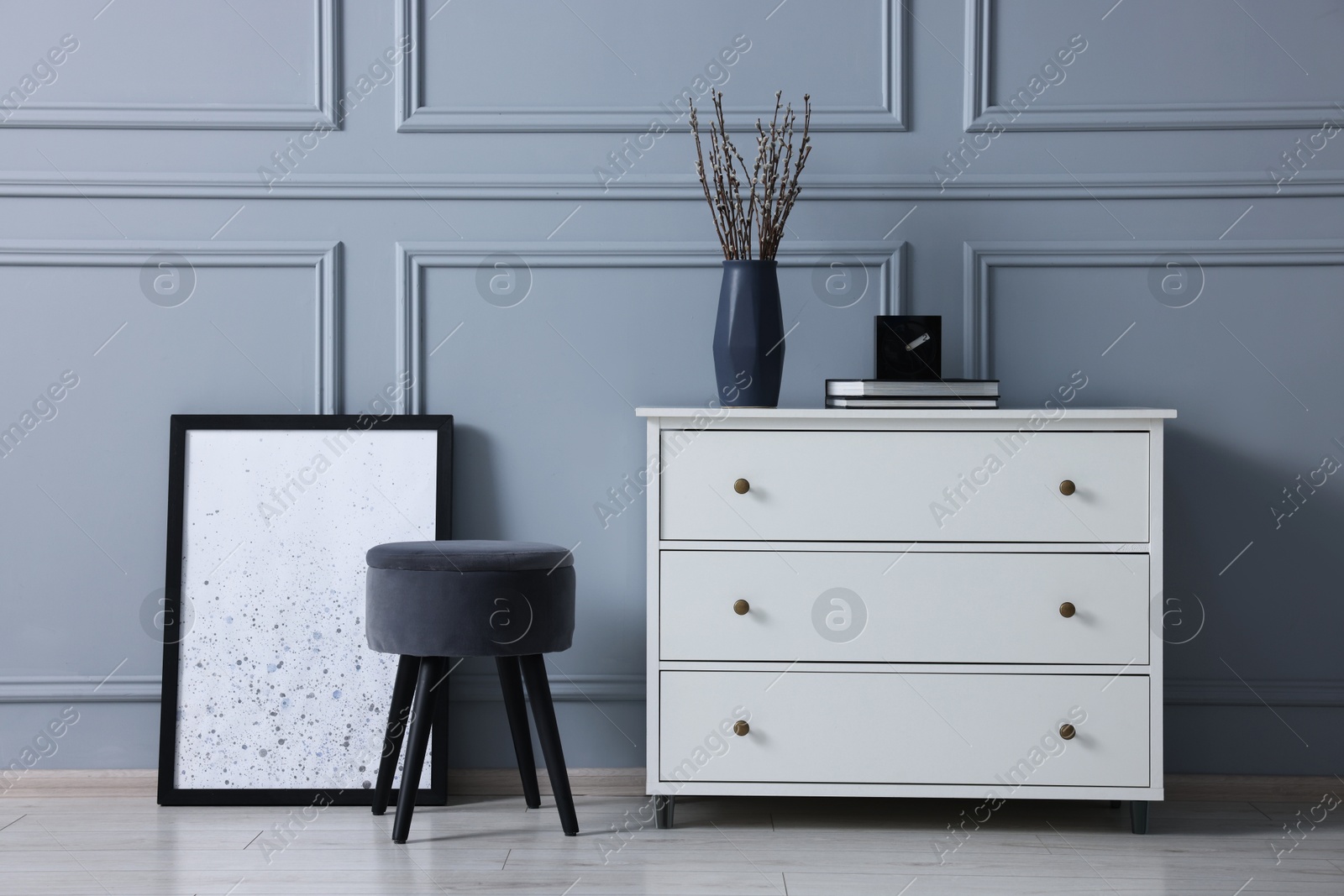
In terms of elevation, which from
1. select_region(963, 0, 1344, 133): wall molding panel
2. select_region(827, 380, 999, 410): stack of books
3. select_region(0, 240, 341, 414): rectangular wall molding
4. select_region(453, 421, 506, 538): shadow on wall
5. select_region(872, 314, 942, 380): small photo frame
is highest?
select_region(963, 0, 1344, 133): wall molding panel

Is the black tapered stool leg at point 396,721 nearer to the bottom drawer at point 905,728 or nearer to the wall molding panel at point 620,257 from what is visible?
the bottom drawer at point 905,728

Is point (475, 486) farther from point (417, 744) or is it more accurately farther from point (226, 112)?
point (226, 112)

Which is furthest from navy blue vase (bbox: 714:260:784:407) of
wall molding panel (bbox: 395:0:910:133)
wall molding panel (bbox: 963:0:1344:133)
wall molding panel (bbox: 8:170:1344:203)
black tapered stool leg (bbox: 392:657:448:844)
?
black tapered stool leg (bbox: 392:657:448:844)

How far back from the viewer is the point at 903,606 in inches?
72.2

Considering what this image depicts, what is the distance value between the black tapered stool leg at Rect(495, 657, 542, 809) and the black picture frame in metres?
0.19

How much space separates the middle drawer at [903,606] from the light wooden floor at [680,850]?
36 cm

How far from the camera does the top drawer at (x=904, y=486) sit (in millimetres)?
1821

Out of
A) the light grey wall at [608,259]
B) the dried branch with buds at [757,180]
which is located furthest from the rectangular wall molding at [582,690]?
the dried branch with buds at [757,180]

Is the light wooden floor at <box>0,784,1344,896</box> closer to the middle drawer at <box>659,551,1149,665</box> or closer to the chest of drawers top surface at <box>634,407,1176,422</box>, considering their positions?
the middle drawer at <box>659,551,1149,665</box>

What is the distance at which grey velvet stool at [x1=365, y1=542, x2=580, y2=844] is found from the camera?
176cm

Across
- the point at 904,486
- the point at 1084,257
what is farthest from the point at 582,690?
the point at 1084,257

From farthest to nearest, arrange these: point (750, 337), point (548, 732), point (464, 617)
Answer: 1. point (750, 337)
2. point (548, 732)
3. point (464, 617)

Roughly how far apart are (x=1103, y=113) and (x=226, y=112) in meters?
1.97

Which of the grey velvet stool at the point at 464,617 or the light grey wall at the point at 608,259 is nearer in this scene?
the grey velvet stool at the point at 464,617
